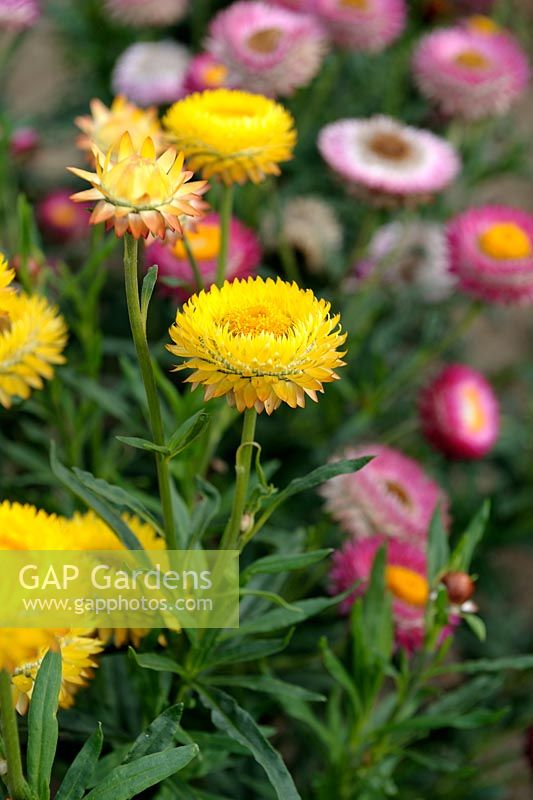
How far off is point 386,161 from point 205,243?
361 millimetres

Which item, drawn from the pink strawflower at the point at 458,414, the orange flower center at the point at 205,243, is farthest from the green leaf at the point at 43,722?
the pink strawflower at the point at 458,414

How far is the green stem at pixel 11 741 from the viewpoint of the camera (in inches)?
25.0

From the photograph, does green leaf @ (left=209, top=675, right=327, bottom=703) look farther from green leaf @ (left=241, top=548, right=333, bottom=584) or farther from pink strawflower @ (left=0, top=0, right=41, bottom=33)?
pink strawflower @ (left=0, top=0, right=41, bottom=33)

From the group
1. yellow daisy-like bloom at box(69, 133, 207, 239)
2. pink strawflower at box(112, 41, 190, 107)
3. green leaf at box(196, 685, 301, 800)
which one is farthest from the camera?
pink strawflower at box(112, 41, 190, 107)

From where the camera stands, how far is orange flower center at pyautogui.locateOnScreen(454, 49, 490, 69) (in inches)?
66.7

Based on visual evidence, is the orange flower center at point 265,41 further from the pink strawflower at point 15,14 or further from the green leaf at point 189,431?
the green leaf at point 189,431

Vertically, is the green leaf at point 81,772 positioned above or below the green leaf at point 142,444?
below

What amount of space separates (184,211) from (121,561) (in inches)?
13.3

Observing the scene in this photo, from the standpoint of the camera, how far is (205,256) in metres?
1.28

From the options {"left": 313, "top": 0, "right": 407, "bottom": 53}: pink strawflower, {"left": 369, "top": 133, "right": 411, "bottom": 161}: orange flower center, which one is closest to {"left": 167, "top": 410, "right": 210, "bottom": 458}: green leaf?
{"left": 369, "top": 133, "right": 411, "bottom": 161}: orange flower center

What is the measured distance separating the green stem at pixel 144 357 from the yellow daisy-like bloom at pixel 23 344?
0.18 metres

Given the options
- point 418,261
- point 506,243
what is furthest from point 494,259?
point 418,261

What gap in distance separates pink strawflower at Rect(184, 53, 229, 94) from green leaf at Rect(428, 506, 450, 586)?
A: 2.84ft

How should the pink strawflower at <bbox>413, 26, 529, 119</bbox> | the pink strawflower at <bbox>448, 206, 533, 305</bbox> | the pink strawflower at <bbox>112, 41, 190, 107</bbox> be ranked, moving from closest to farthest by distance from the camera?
the pink strawflower at <bbox>448, 206, 533, 305</bbox> → the pink strawflower at <bbox>413, 26, 529, 119</bbox> → the pink strawflower at <bbox>112, 41, 190, 107</bbox>
